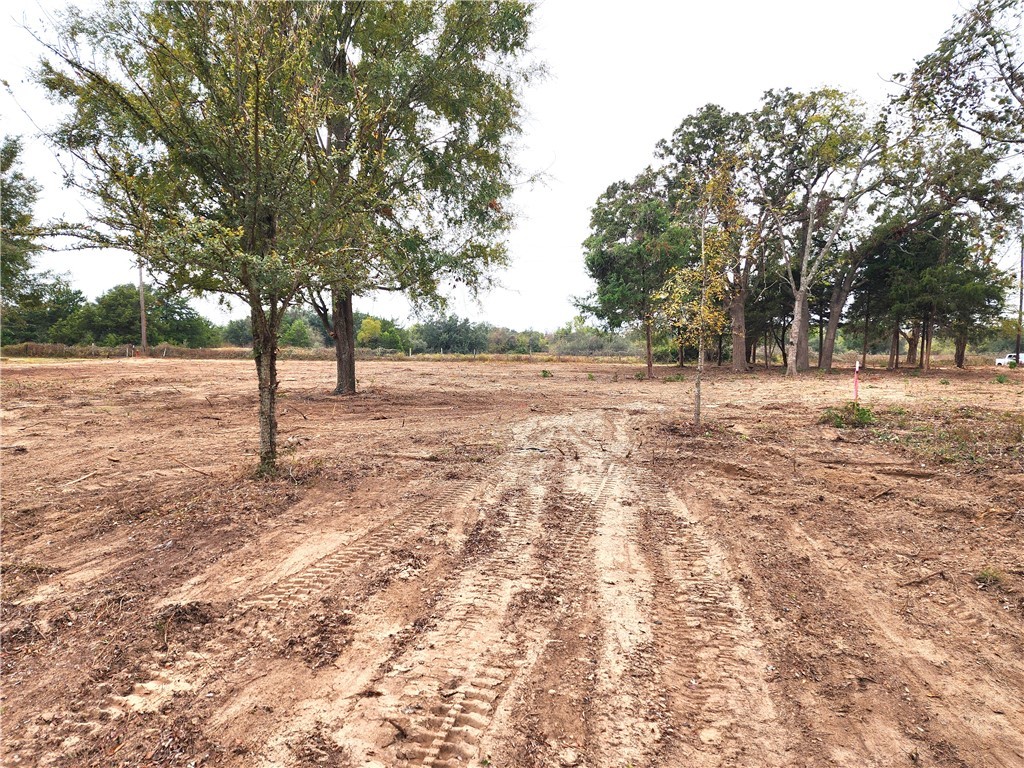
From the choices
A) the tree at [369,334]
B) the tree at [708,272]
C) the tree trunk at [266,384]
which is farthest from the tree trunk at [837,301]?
the tree at [369,334]

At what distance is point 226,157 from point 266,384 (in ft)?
8.32

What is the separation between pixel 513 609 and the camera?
10.0 feet

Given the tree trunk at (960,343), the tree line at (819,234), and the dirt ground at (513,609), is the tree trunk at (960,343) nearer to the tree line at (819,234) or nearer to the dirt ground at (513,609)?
the tree line at (819,234)

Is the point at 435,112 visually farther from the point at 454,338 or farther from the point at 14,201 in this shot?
the point at 454,338

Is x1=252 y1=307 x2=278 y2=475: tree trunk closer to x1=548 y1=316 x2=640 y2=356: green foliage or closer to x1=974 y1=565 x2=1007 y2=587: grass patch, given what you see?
x1=974 y1=565 x2=1007 y2=587: grass patch

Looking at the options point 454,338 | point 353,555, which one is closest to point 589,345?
point 454,338

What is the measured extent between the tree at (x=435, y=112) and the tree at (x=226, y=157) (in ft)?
13.1

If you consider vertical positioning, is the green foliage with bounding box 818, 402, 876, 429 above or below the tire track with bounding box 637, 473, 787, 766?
above

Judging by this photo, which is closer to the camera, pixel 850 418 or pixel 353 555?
pixel 353 555

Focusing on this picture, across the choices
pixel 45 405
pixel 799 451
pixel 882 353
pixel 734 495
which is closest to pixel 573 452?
pixel 734 495

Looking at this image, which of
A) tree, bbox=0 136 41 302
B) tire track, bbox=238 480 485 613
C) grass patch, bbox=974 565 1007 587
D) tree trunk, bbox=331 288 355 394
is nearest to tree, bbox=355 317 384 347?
tree, bbox=0 136 41 302

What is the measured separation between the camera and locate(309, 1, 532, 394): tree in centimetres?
1078

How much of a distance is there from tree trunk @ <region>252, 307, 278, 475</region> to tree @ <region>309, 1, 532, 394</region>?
4.42 metres

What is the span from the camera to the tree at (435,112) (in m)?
10.8
